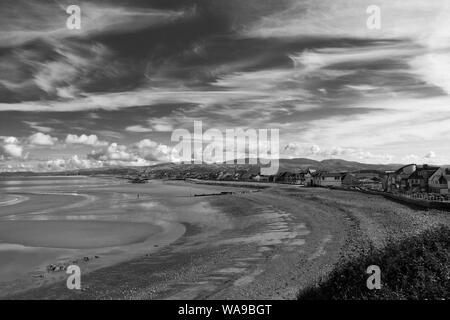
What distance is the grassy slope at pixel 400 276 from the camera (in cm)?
965

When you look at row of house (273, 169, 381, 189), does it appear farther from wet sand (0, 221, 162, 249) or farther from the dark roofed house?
wet sand (0, 221, 162, 249)

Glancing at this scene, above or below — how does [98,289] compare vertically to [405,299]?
below

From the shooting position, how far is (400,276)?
10.6m

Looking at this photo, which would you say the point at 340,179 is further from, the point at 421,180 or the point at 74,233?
the point at 74,233

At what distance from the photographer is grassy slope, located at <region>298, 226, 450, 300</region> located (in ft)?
31.7

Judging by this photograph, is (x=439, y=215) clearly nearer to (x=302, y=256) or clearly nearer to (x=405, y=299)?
(x=302, y=256)

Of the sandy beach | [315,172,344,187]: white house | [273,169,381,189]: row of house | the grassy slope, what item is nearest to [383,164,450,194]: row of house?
[273,169,381,189]: row of house

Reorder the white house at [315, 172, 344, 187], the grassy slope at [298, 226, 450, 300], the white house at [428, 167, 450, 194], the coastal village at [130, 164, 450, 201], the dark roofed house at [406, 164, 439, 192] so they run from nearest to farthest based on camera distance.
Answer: the grassy slope at [298, 226, 450, 300] < the white house at [428, 167, 450, 194] < the coastal village at [130, 164, 450, 201] < the dark roofed house at [406, 164, 439, 192] < the white house at [315, 172, 344, 187]

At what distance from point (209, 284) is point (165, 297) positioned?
2032mm

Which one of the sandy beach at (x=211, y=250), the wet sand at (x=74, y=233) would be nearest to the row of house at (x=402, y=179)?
the sandy beach at (x=211, y=250)

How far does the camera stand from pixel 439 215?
29703mm

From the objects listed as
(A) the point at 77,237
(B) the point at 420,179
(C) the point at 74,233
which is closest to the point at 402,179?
(B) the point at 420,179

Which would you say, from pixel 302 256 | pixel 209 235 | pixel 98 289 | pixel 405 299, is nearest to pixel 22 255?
pixel 98 289
